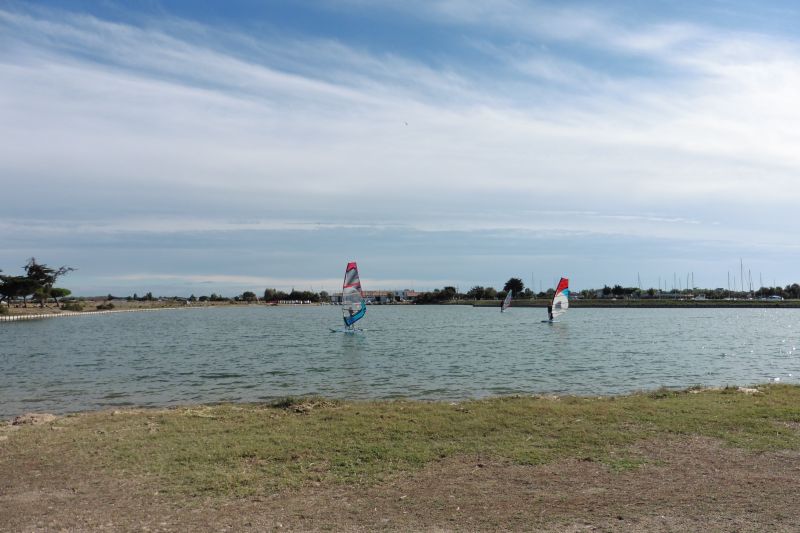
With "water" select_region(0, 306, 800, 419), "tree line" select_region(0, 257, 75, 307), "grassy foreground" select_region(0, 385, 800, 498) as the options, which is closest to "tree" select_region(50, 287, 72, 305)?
"tree line" select_region(0, 257, 75, 307)

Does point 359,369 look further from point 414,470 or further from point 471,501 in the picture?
point 471,501

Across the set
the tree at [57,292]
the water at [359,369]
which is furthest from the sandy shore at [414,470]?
the tree at [57,292]

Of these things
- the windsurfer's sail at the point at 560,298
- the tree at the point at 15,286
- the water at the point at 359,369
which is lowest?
the water at the point at 359,369

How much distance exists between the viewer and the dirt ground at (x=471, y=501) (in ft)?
25.2

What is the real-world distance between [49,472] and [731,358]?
36.1m

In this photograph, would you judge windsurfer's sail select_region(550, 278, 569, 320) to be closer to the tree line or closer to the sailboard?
the sailboard

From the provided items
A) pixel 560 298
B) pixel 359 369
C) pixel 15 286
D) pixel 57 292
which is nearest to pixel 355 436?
pixel 359 369

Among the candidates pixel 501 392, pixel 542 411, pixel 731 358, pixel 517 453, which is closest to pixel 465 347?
pixel 731 358

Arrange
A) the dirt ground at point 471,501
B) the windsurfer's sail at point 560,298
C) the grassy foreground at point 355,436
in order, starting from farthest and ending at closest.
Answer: the windsurfer's sail at point 560,298 → the grassy foreground at point 355,436 → the dirt ground at point 471,501

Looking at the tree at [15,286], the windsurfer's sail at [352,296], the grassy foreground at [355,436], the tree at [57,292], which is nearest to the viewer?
the grassy foreground at [355,436]

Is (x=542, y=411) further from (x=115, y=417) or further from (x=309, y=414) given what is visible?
(x=115, y=417)

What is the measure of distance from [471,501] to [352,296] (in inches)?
1789

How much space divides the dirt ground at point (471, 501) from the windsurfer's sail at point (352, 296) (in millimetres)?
39494

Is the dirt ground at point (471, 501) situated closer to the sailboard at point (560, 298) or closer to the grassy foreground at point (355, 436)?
the grassy foreground at point (355, 436)
